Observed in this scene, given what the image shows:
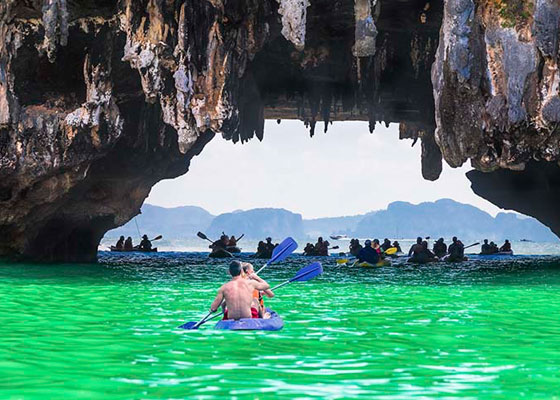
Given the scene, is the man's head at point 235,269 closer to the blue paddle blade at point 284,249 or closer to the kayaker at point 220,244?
the blue paddle blade at point 284,249

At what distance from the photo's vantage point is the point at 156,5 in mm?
19609

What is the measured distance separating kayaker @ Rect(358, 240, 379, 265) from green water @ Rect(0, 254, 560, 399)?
39.0 ft

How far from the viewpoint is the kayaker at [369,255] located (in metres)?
28.4

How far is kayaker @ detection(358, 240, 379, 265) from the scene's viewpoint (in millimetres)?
28406

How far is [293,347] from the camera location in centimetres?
884

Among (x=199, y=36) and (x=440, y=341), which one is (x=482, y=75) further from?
(x=440, y=341)

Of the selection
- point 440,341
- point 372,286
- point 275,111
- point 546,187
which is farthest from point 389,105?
point 440,341

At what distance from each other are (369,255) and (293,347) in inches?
782

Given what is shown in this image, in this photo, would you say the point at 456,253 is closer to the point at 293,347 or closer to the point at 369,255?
the point at 369,255

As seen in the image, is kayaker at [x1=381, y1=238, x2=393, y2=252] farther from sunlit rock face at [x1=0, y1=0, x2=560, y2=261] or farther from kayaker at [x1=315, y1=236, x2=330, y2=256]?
sunlit rock face at [x1=0, y1=0, x2=560, y2=261]

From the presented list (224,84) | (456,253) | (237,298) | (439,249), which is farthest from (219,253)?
(237,298)

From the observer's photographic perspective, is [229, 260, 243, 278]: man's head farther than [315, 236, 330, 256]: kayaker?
No

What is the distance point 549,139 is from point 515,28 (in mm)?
2746

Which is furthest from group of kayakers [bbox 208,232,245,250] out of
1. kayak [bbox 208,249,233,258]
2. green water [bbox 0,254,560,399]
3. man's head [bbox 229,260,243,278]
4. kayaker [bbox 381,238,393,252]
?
man's head [bbox 229,260,243,278]
